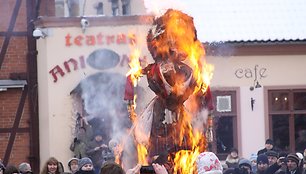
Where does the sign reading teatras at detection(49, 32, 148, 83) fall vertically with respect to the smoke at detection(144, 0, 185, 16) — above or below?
above

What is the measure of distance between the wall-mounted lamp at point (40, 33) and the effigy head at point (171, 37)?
918 centimetres

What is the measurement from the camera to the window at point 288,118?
64.1 feet

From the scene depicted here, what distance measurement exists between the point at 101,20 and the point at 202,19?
9.21ft

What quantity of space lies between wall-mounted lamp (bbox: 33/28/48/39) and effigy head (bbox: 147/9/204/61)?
918cm

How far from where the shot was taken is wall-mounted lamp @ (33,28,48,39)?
1817cm

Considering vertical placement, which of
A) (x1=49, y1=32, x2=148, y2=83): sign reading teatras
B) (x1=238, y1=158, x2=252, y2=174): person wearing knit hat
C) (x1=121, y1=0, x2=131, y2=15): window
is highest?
(x1=121, y1=0, x2=131, y2=15): window

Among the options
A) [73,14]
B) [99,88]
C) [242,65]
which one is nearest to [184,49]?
[99,88]

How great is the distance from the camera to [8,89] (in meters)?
19.1

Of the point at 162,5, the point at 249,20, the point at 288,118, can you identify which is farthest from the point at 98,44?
the point at 162,5

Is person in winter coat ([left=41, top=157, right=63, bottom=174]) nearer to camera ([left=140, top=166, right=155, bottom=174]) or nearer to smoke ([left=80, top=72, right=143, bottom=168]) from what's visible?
camera ([left=140, top=166, right=155, bottom=174])

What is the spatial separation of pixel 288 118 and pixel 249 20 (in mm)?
2352

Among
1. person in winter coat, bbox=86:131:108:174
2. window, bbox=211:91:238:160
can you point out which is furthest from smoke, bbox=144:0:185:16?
window, bbox=211:91:238:160

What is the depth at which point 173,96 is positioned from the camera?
9125 millimetres

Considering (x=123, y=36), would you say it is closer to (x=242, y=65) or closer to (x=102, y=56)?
(x=102, y=56)
